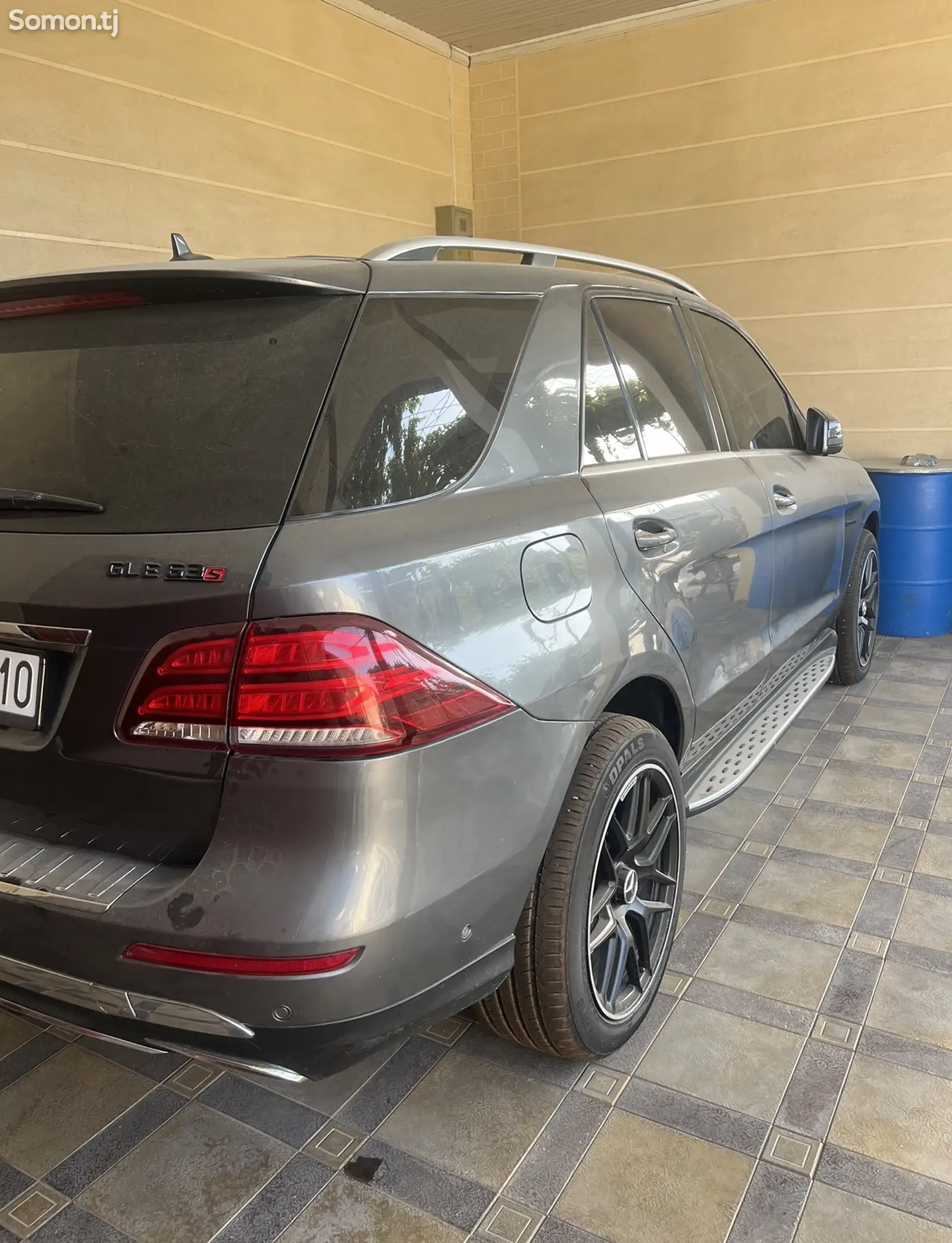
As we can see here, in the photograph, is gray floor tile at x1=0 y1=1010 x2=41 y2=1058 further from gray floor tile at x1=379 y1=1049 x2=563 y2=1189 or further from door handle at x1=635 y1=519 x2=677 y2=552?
door handle at x1=635 y1=519 x2=677 y2=552

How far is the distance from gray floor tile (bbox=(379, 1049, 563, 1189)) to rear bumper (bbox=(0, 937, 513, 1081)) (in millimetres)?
392

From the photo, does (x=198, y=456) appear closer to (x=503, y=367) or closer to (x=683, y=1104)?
(x=503, y=367)

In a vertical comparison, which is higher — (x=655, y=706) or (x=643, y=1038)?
(x=655, y=706)

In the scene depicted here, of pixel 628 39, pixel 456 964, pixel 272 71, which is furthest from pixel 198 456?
pixel 628 39

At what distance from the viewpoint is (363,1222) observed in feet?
4.96

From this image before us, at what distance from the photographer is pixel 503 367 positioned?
5.47 feet

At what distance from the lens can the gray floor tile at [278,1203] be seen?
4.91 ft

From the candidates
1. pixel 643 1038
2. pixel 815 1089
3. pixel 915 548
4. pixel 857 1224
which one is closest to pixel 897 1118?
pixel 815 1089

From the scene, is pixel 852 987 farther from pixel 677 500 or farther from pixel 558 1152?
pixel 677 500

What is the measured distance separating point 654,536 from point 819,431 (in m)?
1.56

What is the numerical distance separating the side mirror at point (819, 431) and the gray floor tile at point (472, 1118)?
7.45 ft

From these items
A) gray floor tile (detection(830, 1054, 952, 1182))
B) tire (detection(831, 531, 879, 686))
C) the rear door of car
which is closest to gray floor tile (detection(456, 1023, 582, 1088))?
gray floor tile (detection(830, 1054, 952, 1182))

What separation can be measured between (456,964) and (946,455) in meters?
4.91

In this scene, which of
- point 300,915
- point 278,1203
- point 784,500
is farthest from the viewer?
point 784,500
